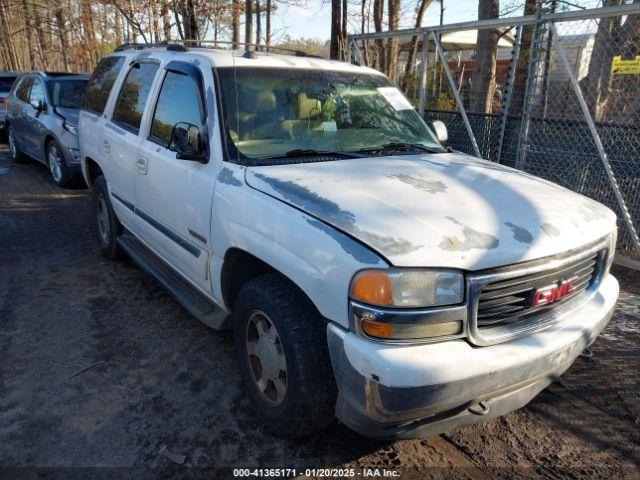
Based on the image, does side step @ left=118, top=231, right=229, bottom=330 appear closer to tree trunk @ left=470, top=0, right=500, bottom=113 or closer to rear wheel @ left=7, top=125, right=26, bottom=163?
tree trunk @ left=470, top=0, right=500, bottom=113

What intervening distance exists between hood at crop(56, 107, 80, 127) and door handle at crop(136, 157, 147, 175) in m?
4.63

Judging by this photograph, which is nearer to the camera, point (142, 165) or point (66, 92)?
point (142, 165)

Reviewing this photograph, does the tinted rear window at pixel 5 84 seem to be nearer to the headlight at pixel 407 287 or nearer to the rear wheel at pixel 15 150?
the rear wheel at pixel 15 150

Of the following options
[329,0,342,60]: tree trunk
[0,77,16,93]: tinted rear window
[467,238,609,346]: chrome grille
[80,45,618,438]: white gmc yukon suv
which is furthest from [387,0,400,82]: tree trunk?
[467,238,609,346]: chrome grille

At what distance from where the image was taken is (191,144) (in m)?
3.07

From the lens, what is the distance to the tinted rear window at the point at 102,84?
16.1 ft

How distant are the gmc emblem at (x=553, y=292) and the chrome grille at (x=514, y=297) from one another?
0.02 m

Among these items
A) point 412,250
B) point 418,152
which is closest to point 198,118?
point 418,152

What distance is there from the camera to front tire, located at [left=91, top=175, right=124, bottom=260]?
16.1 feet

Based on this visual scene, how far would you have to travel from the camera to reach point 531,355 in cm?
223

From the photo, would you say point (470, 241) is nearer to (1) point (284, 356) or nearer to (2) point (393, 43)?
(1) point (284, 356)

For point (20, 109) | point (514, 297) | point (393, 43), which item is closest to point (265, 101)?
point (514, 297)

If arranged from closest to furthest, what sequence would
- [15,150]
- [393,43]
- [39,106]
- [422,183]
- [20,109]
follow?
[422,183]
[39,106]
[20,109]
[15,150]
[393,43]

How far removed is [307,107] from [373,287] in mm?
1772
